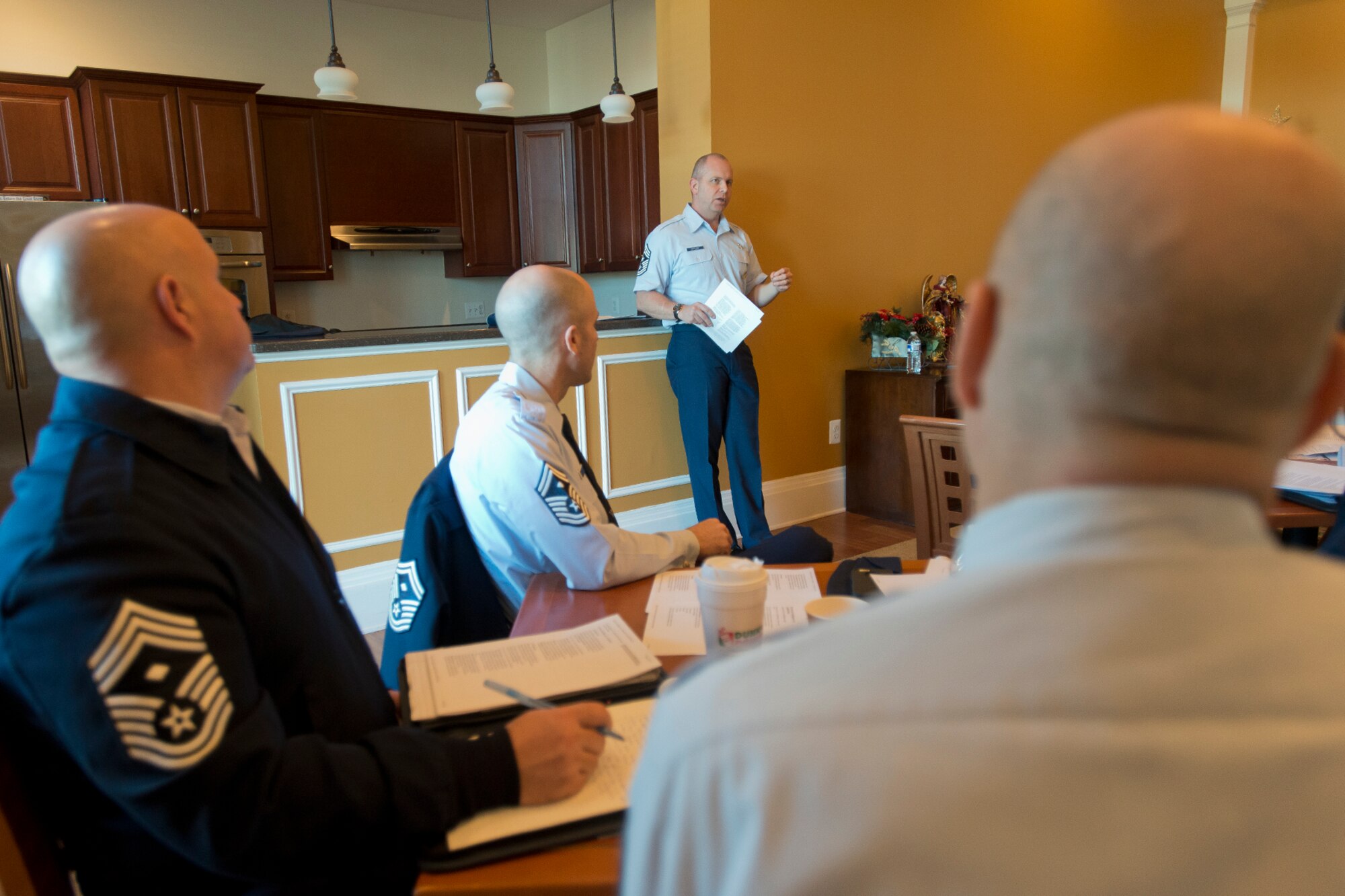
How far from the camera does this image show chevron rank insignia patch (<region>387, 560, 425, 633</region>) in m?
1.53

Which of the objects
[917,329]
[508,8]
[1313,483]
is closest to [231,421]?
[1313,483]

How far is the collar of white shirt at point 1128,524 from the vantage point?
0.40 metres

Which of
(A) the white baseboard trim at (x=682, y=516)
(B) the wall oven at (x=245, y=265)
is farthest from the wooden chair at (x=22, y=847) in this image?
(B) the wall oven at (x=245, y=265)

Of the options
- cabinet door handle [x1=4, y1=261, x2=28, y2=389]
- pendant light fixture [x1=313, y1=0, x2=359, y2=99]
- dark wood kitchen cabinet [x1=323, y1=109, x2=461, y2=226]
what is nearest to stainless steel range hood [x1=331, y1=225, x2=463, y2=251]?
dark wood kitchen cabinet [x1=323, y1=109, x2=461, y2=226]

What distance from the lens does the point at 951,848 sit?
0.38 meters

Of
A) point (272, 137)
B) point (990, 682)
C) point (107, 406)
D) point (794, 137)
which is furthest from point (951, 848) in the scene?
point (272, 137)

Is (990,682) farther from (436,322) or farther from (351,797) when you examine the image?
(436,322)

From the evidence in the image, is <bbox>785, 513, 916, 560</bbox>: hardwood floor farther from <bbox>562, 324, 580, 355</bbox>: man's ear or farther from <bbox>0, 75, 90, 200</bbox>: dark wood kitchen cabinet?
<bbox>0, 75, 90, 200</bbox>: dark wood kitchen cabinet

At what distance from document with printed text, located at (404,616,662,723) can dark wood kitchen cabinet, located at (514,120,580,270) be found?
16.9 ft

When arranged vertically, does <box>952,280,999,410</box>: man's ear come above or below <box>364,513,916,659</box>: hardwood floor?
above

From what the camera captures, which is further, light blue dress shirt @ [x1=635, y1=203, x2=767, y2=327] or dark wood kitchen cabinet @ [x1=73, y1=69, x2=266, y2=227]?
dark wood kitchen cabinet @ [x1=73, y1=69, x2=266, y2=227]

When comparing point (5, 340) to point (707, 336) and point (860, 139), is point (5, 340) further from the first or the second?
point (860, 139)

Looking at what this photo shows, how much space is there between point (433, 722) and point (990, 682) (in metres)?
0.76

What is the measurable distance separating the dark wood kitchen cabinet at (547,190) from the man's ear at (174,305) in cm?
525
